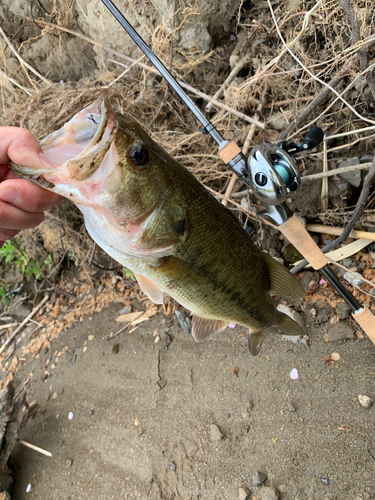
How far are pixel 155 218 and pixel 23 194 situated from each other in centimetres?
64

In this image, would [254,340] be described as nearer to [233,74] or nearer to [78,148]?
[78,148]

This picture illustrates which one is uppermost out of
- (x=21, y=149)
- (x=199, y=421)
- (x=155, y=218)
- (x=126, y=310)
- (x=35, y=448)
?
(x=21, y=149)

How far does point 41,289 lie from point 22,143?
4.59 metres

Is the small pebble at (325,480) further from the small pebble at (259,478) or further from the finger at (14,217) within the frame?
the finger at (14,217)

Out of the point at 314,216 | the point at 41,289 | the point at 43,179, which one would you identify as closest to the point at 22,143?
the point at 43,179

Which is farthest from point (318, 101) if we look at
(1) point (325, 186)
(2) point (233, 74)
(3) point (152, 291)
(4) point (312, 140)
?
(3) point (152, 291)

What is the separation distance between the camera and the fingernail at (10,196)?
1.45 metres

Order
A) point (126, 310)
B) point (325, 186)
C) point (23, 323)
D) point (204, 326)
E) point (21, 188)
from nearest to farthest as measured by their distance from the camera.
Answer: point (21, 188) → point (204, 326) → point (325, 186) → point (126, 310) → point (23, 323)

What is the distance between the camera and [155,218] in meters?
1.52

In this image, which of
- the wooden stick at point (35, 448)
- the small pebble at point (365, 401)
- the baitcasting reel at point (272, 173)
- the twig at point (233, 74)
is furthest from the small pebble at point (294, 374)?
the wooden stick at point (35, 448)

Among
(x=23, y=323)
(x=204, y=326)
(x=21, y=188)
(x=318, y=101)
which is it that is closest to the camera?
(x=21, y=188)

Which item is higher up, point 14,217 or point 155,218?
point 14,217

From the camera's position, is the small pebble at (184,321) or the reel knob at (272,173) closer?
the reel knob at (272,173)

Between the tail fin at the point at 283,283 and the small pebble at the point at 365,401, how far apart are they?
1.15 m
